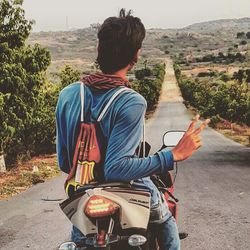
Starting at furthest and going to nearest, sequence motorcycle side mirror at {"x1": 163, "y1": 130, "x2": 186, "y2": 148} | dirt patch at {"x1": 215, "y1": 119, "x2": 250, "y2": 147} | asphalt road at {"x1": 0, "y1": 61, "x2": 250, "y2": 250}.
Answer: dirt patch at {"x1": 215, "y1": 119, "x2": 250, "y2": 147}
asphalt road at {"x1": 0, "y1": 61, "x2": 250, "y2": 250}
motorcycle side mirror at {"x1": 163, "y1": 130, "x2": 186, "y2": 148}

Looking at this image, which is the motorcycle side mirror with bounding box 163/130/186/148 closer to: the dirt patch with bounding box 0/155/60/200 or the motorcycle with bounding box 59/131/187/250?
the motorcycle with bounding box 59/131/187/250

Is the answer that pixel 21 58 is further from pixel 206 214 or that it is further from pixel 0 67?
pixel 206 214

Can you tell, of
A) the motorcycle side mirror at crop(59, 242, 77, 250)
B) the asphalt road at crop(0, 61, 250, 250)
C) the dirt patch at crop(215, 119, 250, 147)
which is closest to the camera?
the motorcycle side mirror at crop(59, 242, 77, 250)

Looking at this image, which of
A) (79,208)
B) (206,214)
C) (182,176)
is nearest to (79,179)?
(79,208)

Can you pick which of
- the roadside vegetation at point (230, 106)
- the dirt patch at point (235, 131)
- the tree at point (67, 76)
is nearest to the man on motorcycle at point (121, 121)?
the roadside vegetation at point (230, 106)

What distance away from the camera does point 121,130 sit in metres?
2.45

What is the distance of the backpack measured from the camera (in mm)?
2502

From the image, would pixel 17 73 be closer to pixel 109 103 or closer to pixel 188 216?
pixel 188 216

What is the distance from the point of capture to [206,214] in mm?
7562

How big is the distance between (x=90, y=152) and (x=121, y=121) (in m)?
0.22

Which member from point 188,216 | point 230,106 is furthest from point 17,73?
point 230,106

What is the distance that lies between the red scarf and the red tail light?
1.86 ft

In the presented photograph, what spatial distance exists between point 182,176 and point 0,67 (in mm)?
5833

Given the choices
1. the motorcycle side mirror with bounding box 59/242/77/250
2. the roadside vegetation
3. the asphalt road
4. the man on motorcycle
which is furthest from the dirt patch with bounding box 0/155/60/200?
the roadside vegetation
